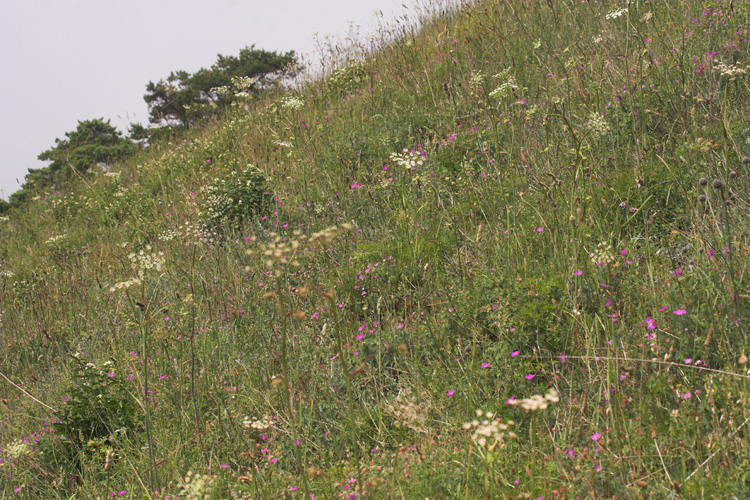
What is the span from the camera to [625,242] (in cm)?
284

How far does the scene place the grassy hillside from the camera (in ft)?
6.01

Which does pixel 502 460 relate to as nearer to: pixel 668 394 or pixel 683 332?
pixel 668 394

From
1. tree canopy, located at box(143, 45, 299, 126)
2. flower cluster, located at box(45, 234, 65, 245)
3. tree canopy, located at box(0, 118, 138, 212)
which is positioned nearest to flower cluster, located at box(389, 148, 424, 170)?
flower cluster, located at box(45, 234, 65, 245)

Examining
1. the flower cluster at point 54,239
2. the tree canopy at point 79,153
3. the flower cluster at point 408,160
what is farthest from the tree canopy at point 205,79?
the flower cluster at point 408,160

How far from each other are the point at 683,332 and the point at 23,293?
6.00 meters

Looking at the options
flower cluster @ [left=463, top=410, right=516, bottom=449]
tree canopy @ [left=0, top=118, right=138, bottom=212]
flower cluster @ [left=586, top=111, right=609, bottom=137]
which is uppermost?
tree canopy @ [left=0, top=118, right=138, bottom=212]

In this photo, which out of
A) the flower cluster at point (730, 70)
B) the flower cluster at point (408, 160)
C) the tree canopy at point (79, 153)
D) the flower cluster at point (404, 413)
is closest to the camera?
the flower cluster at point (404, 413)

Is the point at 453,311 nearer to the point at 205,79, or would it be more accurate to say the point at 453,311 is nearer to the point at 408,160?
the point at 408,160

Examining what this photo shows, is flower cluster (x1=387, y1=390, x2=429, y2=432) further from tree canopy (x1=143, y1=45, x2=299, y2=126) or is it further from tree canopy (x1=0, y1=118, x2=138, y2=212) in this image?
tree canopy (x1=143, y1=45, x2=299, y2=126)

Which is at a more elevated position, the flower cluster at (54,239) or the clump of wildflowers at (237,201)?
the flower cluster at (54,239)

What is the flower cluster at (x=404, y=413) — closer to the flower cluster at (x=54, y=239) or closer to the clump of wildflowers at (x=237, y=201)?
the clump of wildflowers at (x=237, y=201)

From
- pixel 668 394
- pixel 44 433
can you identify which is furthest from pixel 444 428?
pixel 44 433

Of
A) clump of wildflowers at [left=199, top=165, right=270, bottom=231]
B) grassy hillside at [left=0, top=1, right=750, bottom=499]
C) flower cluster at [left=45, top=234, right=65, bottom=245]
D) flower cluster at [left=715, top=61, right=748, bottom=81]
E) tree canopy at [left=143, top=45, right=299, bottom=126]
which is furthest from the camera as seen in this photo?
tree canopy at [left=143, top=45, right=299, bottom=126]

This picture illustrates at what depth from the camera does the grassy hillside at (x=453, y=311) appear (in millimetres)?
1833
